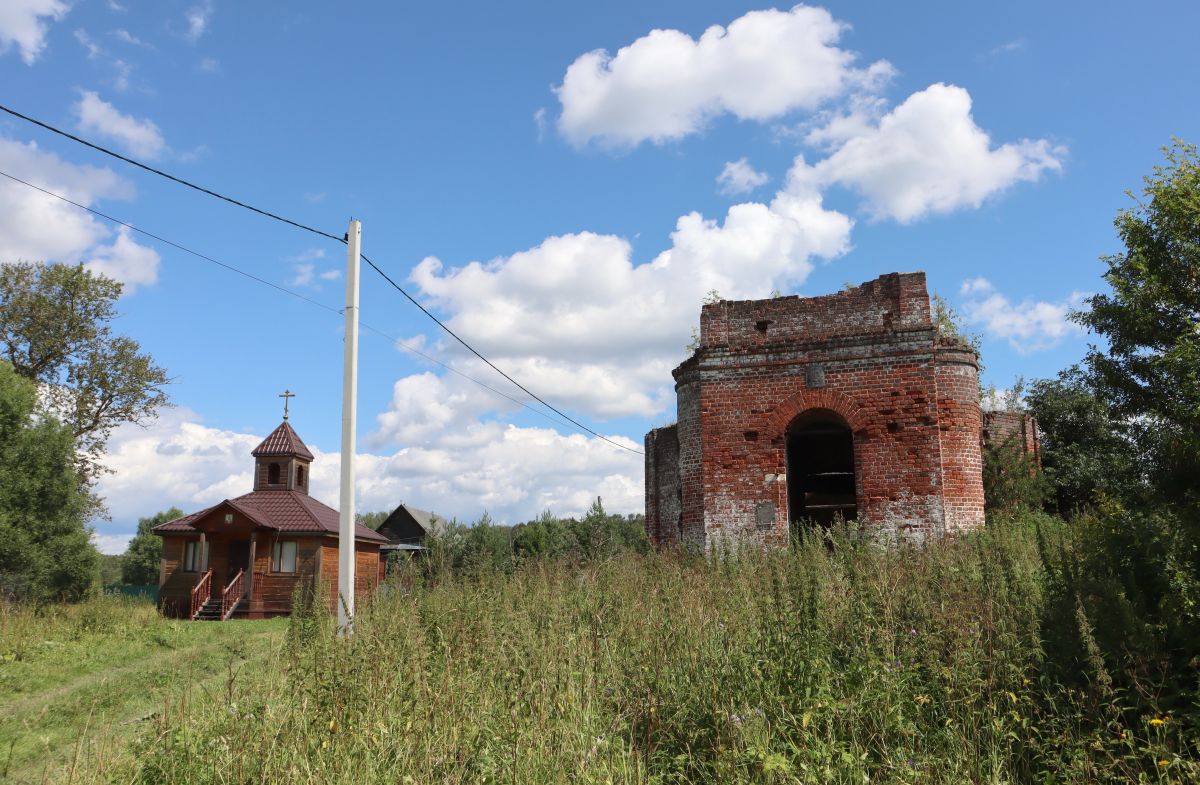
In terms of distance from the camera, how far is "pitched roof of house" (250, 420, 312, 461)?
28.0 metres

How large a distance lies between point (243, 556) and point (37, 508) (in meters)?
5.98

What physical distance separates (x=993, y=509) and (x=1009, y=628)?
40.9 ft

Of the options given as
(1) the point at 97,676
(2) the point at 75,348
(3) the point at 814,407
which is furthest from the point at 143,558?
(3) the point at 814,407

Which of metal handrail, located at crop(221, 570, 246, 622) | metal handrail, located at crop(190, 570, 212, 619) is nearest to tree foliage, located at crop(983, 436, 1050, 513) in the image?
metal handrail, located at crop(221, 570, 246, 622)

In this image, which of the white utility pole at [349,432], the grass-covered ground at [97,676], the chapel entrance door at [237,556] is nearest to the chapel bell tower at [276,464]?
the chapel entrance door at [237,556]

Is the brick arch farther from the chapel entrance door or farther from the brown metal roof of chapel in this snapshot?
the chapel entrance door

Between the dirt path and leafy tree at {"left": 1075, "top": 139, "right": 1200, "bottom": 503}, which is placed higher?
leafy tree at {"left": 1075, "top": 139, "right": 1200, "bottom": 503}

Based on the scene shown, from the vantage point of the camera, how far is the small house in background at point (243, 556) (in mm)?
24625

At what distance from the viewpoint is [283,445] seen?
28188mm

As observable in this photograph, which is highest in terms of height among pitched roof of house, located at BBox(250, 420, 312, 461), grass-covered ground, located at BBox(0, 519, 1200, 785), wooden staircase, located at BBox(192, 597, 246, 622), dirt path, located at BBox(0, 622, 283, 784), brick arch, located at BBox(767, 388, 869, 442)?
pitched roof of house, located at BBox(250, 420, 312, 461)

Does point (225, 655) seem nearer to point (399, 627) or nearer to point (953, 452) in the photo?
point (399, 627)

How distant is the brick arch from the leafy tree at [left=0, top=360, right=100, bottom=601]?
788 inches

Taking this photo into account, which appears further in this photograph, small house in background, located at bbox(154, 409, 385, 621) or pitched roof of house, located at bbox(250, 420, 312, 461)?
pitched roof of house, located at bbox(250, 420, 312, 461)

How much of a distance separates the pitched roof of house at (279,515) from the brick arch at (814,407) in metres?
17.2
